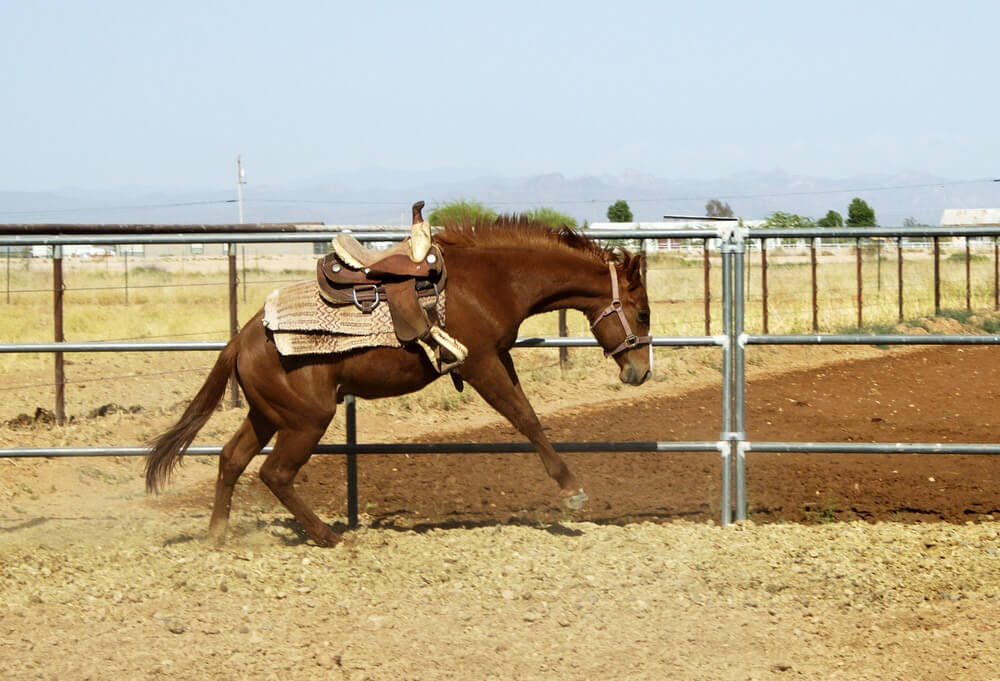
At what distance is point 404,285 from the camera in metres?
4.63

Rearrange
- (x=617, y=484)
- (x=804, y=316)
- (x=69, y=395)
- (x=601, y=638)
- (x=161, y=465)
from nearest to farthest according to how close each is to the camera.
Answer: (x=601, y=638) → (x=161, y=465) → (x=617, y=484) → (x=69, y=395) → (x=804, y=316)

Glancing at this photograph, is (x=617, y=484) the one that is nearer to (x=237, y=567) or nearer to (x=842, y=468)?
(x=842, y=468)

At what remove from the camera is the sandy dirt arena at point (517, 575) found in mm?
3443

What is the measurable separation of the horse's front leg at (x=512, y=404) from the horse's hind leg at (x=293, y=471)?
0.81m

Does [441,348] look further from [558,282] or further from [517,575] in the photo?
[517,575]

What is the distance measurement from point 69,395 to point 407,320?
7.77 metres

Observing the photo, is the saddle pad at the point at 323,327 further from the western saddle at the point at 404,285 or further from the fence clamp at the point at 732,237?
the fence clamp at the point at 732,237

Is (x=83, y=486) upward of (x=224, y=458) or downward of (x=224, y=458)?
downward

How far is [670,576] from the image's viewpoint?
4344 mm

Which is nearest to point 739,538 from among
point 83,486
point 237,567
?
point 237,567

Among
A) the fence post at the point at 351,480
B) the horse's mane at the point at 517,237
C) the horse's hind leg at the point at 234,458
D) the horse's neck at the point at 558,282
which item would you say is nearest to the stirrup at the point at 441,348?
the horse's neck at the point at 558,282

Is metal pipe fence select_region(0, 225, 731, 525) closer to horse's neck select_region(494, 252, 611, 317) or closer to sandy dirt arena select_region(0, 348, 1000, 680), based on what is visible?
horse's neck select_region(494, 252, 611, 317)

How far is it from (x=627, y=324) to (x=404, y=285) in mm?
1118

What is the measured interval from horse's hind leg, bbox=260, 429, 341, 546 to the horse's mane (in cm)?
119
